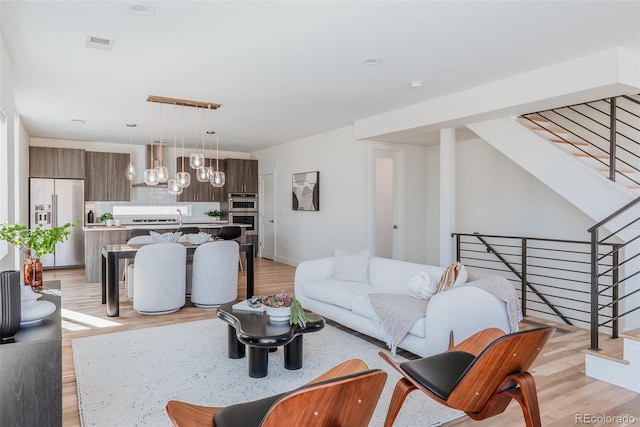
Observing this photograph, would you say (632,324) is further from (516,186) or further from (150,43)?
(150,43)

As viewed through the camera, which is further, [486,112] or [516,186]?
[516,186]

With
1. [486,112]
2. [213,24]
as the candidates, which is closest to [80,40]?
[213,24]

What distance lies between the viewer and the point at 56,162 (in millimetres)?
8109

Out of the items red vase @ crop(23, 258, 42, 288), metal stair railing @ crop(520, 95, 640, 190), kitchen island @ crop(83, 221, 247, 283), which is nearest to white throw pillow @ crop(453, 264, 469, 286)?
metal stair railing @ crop(520, 95, 640, 190)

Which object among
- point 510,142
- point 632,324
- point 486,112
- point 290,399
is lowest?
point 632,324

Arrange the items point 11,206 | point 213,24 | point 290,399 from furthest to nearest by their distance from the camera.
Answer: point 11,206, point 213,24, point 290,399

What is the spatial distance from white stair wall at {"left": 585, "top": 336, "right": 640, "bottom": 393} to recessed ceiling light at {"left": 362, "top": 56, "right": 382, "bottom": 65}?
297 cm

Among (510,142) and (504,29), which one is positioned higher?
(504,29)

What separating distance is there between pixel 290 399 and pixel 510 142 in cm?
446

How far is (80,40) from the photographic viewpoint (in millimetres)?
3480

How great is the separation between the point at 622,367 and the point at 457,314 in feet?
3.85

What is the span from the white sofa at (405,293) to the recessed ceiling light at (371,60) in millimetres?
2015

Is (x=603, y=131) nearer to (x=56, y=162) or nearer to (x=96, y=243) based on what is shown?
(x=96, y=243)

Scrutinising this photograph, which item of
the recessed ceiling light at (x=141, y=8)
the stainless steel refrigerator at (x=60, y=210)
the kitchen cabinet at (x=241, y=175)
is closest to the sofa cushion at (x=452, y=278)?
the recessed ceiling light at (x=141, y=8)
